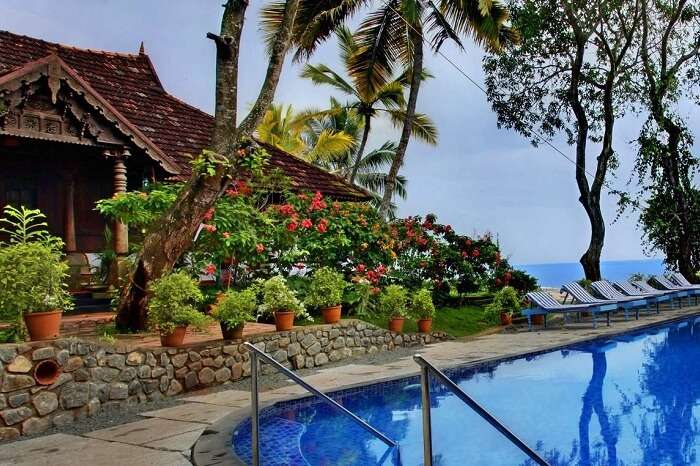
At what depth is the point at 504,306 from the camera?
606 inches

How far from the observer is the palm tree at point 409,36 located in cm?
1811

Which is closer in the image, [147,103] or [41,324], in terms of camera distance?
[41,324]

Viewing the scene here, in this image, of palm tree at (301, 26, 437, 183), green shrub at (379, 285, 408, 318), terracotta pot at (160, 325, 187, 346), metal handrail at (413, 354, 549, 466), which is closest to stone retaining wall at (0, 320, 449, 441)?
terracotta pot at (160, 325, 187, 346)

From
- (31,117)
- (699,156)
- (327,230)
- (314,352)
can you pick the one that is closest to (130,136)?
(31,117)

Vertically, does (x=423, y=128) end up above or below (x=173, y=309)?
above

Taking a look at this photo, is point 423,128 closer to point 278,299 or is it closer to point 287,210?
point 287,210

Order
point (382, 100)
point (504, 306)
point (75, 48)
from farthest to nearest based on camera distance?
point (382, 100), point (75, 48), point (504, 306)

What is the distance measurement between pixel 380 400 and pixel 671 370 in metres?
4.99

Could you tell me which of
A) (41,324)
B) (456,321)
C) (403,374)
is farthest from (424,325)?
(41,324)

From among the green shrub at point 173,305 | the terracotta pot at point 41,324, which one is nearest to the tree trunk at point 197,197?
the green shrub at point 173,305

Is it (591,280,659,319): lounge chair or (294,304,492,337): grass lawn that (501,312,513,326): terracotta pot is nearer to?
(294,304,492,337): grass lawn

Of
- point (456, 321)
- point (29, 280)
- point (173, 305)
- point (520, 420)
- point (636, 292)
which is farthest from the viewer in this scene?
point (636, 292)

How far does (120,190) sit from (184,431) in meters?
7.34

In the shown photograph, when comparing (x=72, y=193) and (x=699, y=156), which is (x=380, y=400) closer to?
(x=72, y=193)
